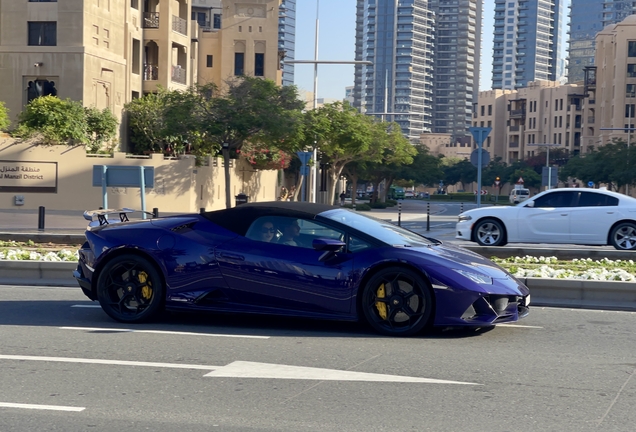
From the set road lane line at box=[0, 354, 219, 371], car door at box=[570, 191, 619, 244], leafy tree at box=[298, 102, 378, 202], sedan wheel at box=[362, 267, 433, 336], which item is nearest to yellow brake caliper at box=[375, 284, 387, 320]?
sedan wheel at box=[362, 267, 433, 336]

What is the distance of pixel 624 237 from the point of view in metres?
20.2

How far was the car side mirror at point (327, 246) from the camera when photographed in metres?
8.74

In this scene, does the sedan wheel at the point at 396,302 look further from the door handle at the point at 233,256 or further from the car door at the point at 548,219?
the car door at the point at 548,219

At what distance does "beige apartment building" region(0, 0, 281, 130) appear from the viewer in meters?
44.8

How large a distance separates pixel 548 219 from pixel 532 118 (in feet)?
420

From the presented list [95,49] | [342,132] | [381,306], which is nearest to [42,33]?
[95,49]

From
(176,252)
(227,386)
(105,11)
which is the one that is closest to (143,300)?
(176,252)

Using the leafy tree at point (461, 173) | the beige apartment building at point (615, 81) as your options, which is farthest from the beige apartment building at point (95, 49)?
the leafy tree at point (461, 173)

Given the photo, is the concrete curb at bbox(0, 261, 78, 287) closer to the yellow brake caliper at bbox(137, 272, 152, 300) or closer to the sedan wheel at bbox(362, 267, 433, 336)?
the yellow brake caliper at bbox(137, 272, 152, 300)

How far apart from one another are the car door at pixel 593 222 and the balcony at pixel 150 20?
122 ft

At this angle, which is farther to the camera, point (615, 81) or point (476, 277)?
point (615, 81)

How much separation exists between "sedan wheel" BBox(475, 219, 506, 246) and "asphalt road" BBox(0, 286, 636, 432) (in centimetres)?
1093

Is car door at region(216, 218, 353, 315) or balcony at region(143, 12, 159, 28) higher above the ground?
balcony at region(143, 12, 159, 28)

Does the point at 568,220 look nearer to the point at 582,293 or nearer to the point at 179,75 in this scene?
the point at 582,293
